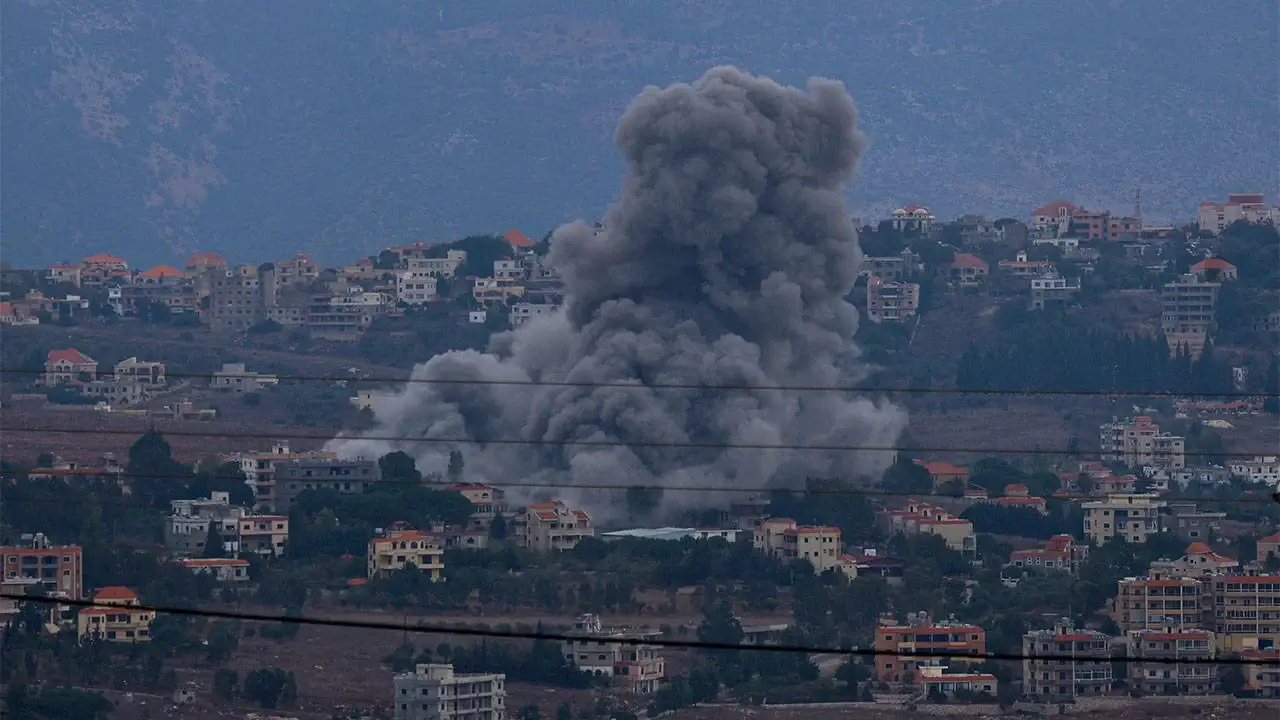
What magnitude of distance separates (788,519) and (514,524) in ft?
13.7

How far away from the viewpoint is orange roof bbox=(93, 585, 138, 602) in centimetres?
4182

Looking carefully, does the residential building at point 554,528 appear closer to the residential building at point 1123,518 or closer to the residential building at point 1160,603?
the residential building at point 1123,518

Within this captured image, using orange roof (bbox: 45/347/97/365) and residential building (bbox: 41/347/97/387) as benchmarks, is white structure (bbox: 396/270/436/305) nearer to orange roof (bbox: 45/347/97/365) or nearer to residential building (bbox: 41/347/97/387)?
orange roof (bbox: 45/347/97/365)

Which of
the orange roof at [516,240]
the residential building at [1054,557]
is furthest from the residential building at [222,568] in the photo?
the orange roof at [516,240]

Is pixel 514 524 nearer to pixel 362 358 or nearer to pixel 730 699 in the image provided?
pixel 730 699

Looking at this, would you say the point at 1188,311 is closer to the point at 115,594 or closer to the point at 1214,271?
the point at 1214,271

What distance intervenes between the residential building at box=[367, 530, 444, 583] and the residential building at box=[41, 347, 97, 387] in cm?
2375

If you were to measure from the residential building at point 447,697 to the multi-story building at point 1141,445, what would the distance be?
2360cm

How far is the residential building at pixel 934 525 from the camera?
157ft

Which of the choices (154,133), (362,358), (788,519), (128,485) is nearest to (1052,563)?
(788,519)

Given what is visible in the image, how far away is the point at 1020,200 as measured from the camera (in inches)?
6117

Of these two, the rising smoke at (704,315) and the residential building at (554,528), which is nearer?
the residential building at (554,528)

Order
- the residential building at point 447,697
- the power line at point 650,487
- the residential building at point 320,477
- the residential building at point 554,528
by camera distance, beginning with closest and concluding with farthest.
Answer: the residential building at point 447,697 < the residential building at point 554,528 < the power line at point 650,487 < the residential building at point 320,477

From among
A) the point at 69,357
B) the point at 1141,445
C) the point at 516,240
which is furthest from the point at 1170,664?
the point at 516,240
